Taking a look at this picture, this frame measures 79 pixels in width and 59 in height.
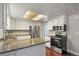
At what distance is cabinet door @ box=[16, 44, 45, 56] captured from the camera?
1411 mm

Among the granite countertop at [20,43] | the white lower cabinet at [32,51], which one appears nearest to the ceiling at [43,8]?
the granite countertop at [20,43]

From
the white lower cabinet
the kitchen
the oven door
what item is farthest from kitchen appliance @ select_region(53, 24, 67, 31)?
the white lower cabinet

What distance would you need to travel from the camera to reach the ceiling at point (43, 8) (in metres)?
1.46

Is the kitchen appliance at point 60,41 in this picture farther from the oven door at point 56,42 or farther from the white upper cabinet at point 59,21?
the white upper cabinet at point 59,21

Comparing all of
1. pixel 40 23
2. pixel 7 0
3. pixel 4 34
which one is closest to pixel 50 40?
pixel 40 23

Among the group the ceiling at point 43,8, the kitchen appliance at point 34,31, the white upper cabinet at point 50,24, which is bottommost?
the kitchen appliance at point 34,31

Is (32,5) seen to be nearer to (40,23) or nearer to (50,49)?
(40,23)

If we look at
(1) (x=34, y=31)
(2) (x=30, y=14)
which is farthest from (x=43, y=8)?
(1) (x=34, y=31)

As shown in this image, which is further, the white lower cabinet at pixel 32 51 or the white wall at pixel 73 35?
the white wall at pixel 73 35

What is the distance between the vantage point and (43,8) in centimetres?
147

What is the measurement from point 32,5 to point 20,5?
0.15 m

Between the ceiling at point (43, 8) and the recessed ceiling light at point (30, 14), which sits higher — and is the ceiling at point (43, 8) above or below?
above

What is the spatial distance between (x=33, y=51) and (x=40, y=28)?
12.5 inches

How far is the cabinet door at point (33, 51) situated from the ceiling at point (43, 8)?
0.44 meters
